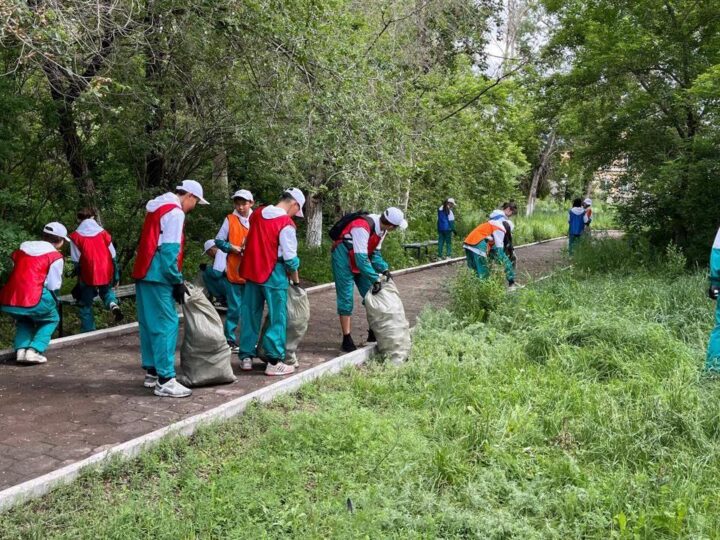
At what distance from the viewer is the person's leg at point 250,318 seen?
21.6 ft

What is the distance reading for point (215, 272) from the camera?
26.7 feet

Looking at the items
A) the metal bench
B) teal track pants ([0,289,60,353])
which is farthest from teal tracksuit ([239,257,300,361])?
the metal bench

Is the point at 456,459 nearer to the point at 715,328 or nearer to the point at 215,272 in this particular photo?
the point at 715,328

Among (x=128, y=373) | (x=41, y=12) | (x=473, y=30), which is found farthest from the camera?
(x=473, y=30)

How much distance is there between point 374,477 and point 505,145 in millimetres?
19874

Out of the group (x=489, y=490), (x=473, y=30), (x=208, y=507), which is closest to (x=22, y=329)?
(x=208, y=507)

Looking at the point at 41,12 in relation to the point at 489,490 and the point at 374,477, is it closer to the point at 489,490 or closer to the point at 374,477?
the point at 374,477

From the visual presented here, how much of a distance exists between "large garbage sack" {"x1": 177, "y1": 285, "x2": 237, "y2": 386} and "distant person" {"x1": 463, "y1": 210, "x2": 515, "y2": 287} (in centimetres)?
479

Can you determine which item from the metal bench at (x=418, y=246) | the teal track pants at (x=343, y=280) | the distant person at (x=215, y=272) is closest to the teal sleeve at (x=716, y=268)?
the teal track pants at (x=343, y=280)

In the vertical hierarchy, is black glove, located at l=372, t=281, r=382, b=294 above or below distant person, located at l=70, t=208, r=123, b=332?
below

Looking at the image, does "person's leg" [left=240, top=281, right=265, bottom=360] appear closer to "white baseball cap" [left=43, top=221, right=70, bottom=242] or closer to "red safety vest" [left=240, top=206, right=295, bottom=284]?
"red safety vest" [left=240, top=206, right=295, bottom=284]

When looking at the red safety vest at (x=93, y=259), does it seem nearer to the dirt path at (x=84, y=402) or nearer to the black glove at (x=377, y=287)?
the dirt path at (x=84, y=402)

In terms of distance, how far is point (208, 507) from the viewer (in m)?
3.76

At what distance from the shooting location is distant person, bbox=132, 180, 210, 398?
5551 mm
